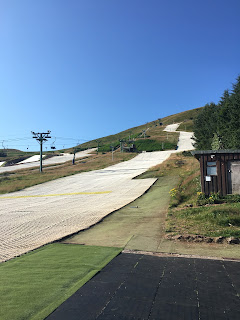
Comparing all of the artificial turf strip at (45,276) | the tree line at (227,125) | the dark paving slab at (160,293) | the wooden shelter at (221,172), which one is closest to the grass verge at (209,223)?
the dark paving slab at (160,293)

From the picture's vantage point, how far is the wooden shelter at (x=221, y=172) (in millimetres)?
16484

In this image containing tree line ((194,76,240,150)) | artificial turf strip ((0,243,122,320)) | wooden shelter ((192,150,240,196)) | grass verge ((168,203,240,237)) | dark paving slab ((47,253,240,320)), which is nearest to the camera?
dark paving slab ((47,253,240,320))

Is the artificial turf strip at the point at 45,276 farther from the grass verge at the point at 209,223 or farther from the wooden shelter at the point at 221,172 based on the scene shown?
the wooden shelter at the point at 221,172

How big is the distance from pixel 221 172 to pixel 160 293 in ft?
43.5

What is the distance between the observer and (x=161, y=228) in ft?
36.6

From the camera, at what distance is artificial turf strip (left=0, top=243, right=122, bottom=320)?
15.6 feet

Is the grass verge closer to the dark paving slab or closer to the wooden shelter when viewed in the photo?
the dark paving slab

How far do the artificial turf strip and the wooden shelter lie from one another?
419 inches

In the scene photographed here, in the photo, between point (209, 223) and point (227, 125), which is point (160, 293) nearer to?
point (209, 223)

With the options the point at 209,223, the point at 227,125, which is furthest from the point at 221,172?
the point at 227,125

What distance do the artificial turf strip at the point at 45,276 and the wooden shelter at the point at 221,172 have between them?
10638 millimetres

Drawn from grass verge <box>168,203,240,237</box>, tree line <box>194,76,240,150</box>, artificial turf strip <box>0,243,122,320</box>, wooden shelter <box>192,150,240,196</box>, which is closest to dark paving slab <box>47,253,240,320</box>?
artificial turf strip <box>0,243,122,320</box>

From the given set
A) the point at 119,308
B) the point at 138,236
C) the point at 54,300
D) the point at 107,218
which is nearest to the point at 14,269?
the point at 54,300

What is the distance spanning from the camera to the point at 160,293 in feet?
16.9
